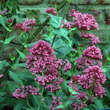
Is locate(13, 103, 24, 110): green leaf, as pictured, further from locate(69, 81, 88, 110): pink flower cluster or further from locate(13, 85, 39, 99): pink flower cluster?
locate(69, 81, 88, 110): pink flower cluster

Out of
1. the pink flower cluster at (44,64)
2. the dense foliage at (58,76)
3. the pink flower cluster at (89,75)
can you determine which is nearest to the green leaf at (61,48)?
the dense foliage at (58,76)

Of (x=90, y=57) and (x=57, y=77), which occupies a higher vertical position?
(x=90, y=57)

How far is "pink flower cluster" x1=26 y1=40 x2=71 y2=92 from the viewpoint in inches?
54.0

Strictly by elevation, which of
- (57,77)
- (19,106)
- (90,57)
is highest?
(90,57)

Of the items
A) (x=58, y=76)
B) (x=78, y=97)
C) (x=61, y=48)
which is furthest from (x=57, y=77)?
(x=61, y=48)

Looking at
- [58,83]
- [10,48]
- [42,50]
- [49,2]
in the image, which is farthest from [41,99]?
[49,2]

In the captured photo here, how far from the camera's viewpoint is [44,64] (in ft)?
4.48

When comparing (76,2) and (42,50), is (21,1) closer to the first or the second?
(76,2)

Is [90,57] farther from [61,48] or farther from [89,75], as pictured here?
[61,48]

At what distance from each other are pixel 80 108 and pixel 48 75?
0.74ft

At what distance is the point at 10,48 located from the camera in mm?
2354

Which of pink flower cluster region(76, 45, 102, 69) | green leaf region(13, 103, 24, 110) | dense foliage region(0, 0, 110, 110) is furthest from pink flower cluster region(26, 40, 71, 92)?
green leaf region(13, 103, 24, 110)

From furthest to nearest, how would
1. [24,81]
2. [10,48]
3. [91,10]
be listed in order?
[91,10] → [10,48] → [24,81]

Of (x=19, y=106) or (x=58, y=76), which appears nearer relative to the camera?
(x=58, y=76)
